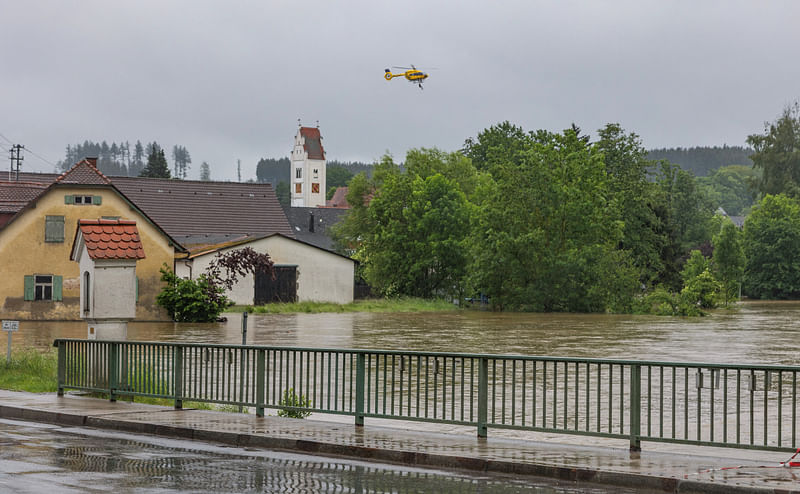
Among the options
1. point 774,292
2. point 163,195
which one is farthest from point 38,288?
point 774,292

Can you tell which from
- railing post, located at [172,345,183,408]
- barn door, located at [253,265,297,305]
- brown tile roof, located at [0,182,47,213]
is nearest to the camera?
railing post, located at [172,345,183,408]

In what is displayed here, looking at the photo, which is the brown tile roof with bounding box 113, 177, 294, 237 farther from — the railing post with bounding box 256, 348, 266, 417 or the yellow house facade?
the railing post with bounding box 256, 348, 266, 417

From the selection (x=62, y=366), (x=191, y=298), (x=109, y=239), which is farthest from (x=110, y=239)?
(x=191, y=298)

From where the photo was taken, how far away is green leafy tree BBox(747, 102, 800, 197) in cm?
11181

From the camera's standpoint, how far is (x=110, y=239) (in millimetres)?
18688

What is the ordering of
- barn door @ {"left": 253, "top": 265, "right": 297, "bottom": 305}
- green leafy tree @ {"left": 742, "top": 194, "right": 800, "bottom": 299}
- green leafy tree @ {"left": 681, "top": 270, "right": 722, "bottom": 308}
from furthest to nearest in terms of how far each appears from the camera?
green leafy tree @ {"left": 742, "top": 194, "right": 800, "bottom": 299} → green leafy tree @ {"left": 681, "top": 270, "right": 722, "bottom": 308} → barn door @ {"left": 253, "top": 265, "right": 297, "bottom": 305}

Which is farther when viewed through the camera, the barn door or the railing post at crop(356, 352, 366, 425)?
the barn door

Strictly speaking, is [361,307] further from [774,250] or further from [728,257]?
[774,250]

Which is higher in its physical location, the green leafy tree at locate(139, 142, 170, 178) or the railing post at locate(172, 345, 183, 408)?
the green leafy tree at locate(139, 142, 170, 178)

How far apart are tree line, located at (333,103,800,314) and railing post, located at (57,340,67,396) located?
185 ft

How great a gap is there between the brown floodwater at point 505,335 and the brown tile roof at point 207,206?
22.2 metres

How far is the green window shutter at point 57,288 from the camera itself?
5656cm

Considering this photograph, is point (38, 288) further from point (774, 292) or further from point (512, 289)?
→ point (774, 292)

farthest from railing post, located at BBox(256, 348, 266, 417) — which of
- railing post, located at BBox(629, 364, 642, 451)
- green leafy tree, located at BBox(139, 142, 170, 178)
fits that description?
green leafy tree, located at BBox(139, 142, 170, 178)
